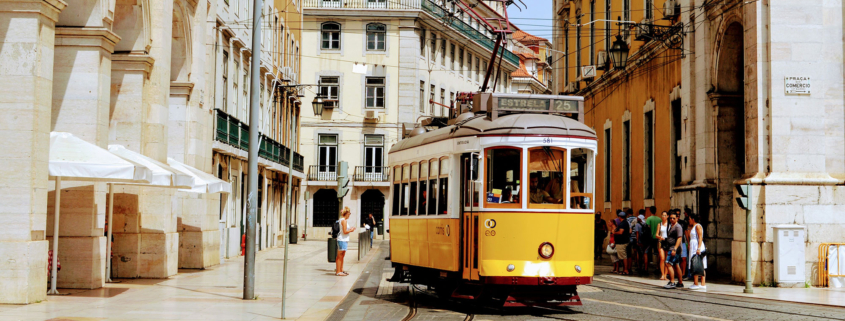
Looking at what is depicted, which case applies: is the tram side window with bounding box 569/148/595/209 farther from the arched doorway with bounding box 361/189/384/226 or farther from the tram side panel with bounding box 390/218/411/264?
the arched doorway with bounding box 361/189/384/226

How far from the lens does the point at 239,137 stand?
3203cm

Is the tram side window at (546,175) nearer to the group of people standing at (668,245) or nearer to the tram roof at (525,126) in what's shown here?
the tram roof at (525,126)

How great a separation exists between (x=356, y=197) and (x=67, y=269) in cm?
4161

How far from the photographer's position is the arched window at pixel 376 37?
58125mm

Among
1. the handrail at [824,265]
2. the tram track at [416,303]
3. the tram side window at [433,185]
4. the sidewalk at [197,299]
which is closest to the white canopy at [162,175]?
the sidewalk at [197,299]

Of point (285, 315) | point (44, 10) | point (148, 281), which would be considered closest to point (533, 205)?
point (285, 315)

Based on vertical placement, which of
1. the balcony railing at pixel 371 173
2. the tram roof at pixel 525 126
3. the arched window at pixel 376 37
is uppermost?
the arched window at pixel 376 37

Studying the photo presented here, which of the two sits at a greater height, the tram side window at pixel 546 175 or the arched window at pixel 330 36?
the arched window at pixel 330 36

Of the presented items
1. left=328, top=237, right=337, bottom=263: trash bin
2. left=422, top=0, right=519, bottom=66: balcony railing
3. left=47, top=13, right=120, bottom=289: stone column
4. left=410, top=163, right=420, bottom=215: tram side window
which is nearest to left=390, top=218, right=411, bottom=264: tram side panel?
left=410, top=163, right=420, bottom=215: tram side window

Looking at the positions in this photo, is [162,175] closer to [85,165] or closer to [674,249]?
[85,165]

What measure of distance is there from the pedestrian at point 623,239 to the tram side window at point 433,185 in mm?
9356

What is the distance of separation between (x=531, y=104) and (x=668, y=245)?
22.7 feet

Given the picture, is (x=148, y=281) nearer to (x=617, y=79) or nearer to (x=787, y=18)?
(x=787, y=18)

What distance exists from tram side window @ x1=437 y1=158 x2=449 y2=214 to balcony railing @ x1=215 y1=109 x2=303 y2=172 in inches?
571
